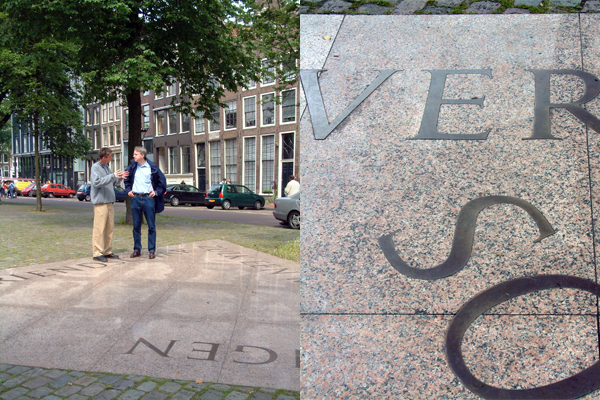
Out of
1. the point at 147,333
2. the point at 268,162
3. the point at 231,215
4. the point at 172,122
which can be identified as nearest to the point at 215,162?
the point at 268,162

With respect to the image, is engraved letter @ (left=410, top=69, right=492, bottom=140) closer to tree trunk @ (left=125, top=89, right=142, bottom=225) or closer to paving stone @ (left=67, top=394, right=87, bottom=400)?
paving stone @ (left=67, top=394, right=87, bottom=400)

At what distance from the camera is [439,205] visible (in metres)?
2.85

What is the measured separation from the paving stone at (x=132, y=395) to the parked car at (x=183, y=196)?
89.5ft

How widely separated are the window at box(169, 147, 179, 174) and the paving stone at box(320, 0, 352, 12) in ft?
141

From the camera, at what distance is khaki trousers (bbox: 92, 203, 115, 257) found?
7.53 metres

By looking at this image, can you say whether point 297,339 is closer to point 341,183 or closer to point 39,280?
point 341,183

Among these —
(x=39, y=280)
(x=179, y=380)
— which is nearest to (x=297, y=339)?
(x=179, y=380)

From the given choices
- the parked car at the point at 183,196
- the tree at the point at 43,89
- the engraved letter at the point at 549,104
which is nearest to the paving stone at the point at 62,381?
the engraved letter at the point at 549,104

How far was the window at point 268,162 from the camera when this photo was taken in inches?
1372

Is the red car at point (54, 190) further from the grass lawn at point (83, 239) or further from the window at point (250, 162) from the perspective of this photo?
the grass lawn at point (83, 239)

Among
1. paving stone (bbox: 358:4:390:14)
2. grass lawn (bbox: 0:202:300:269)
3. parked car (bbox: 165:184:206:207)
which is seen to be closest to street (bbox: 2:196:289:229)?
grass lawn (bbox: 0:202:300:269)

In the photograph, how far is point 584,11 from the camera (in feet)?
9.77

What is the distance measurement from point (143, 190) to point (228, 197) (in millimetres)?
19597

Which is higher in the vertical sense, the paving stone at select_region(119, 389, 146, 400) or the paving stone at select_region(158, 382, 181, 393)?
the paving stone at select_region(119, 389, 146, 400)
